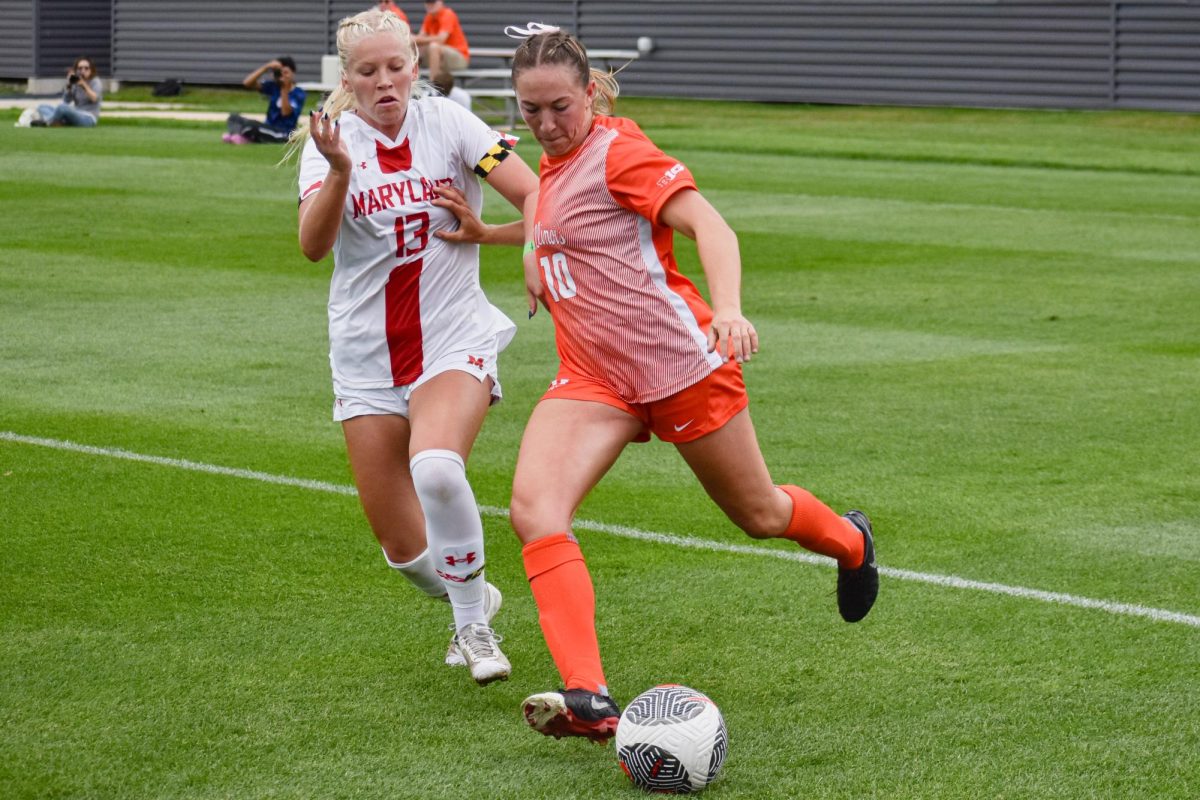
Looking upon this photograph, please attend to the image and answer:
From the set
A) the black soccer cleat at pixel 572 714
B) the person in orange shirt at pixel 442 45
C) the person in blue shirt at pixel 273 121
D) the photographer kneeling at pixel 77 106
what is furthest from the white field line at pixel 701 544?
the photographer kneeling at pixel 77 106

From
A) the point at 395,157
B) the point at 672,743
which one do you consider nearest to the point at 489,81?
the point at 395,157

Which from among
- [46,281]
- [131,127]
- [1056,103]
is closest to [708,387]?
Answer: [46,281]

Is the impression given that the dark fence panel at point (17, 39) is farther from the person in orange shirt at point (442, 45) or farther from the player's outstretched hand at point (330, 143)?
the player's outstretched hand at point (330, 143)

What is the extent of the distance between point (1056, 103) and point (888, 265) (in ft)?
65.5

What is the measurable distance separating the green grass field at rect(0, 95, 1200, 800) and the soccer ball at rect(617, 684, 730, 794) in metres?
0.08

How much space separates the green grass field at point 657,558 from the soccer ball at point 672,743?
0.26 feet

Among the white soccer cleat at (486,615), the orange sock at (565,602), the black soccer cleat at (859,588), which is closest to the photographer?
the orange sock at (565,602)

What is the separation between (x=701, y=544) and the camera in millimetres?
7176

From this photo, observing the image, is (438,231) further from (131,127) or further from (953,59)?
(953,59)

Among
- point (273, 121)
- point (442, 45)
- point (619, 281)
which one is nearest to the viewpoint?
point (619, 281)

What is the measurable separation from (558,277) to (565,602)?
970mm

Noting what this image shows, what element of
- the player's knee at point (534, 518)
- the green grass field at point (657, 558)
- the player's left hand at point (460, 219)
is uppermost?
the player's left hand at point (460, 219)

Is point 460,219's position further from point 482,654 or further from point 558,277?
point 482,654

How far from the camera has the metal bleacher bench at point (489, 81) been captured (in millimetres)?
29422
